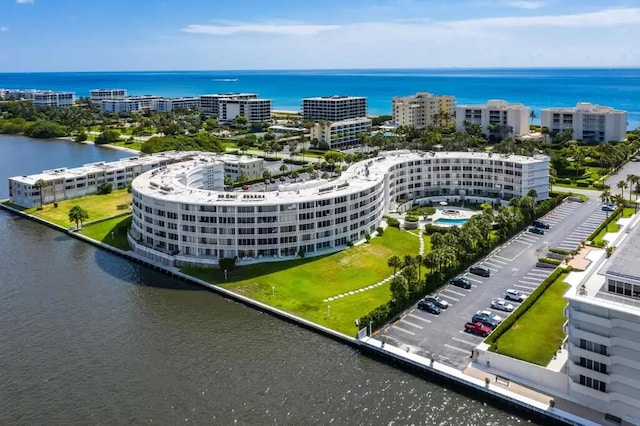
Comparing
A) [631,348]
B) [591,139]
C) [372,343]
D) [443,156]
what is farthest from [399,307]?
[591,139]

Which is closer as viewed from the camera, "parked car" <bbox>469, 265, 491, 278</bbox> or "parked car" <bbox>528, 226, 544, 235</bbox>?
"parked car" <bbox>469, 265, 491, 278</bbox>

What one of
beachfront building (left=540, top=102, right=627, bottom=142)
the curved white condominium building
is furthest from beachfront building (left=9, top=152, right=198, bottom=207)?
beachfront building (left=540, top=102, right=627, bottom=142)

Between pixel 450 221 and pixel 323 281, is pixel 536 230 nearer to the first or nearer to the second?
pixel 450 221

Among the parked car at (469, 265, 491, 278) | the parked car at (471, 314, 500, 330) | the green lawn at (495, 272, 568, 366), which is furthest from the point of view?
the parked car at (469, 265, 491, 278)

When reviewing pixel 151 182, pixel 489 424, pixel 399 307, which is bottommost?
pixel 489 424

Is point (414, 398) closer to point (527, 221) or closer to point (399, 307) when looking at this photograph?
point (399, 307)

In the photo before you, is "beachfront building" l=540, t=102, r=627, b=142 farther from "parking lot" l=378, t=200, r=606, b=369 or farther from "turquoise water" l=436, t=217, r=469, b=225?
"turquoise water" l=436, t=217, r=469, b=225

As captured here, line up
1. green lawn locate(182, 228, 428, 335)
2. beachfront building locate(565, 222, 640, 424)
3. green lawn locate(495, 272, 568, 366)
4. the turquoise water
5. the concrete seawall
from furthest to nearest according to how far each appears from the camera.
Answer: the turquoise water → green lawn locate(182, 228, 428, 335) → green lawn locate(495, 272, 568, 366) → the concrete seawall → beachfront building locate(565, 222, 640, 424)
